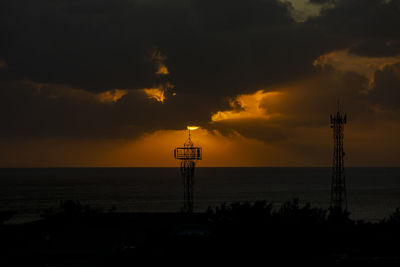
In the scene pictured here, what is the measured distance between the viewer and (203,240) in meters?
25.0

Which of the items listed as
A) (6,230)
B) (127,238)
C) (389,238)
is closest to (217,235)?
(389,238)

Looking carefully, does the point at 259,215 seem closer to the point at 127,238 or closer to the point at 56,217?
the point at 127,238

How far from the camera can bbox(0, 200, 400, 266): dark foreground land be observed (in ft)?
77.7

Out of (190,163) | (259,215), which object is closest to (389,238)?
(259,215)

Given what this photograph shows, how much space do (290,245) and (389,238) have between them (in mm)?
8313

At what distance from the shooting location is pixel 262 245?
25.2 meters

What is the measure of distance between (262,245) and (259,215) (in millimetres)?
5216

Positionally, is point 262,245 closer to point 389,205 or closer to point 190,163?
point 190,163

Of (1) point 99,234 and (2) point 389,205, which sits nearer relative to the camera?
(1) point 99,234

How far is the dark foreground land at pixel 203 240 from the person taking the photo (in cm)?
2367

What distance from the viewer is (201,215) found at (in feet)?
136

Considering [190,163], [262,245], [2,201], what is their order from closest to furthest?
[262,245] → [190,163] → [2,201]

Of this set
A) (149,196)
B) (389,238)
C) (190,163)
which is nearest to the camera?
(389,238)

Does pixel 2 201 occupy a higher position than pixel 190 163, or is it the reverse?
pixel 190 163
